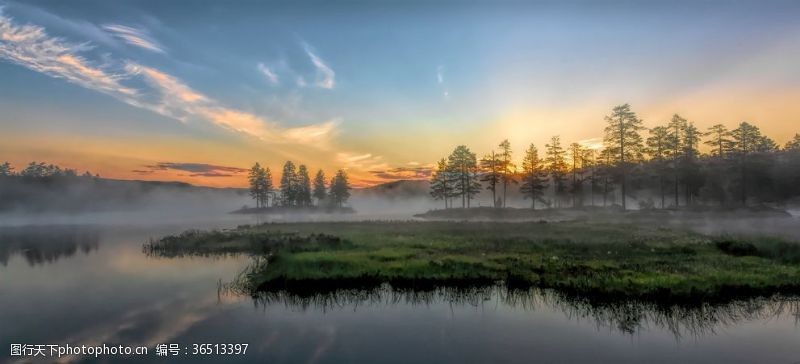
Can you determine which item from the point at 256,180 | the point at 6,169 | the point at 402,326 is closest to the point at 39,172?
the point at 6,169

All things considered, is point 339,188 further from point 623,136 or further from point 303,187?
point 623,136

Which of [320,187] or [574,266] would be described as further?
[320,187]

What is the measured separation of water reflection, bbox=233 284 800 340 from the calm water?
0.21 feet

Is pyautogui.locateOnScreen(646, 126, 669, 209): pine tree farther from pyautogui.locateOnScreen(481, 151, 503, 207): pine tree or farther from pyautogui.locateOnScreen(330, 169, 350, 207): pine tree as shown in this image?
pyautogui.locateOnScreen(330, 169, 350, 207): pine tree

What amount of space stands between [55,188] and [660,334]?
182 m

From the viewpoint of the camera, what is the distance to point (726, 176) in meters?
71.1

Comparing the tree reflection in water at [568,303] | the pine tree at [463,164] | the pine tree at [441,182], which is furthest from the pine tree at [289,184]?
the tree reflection in water at [568,303]

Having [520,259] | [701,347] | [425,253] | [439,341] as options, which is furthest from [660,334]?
[425,253]

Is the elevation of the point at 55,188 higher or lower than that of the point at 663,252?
higher

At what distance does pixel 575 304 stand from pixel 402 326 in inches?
262

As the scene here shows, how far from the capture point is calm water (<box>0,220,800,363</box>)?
34.0 feet

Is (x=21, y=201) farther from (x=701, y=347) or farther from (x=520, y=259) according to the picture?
(x=701, y=347)

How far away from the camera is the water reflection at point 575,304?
479 inches

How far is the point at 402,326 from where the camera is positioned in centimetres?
1255
